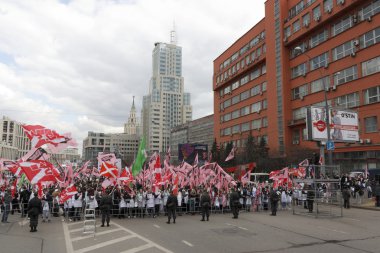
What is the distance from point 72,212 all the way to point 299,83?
44.1 metres

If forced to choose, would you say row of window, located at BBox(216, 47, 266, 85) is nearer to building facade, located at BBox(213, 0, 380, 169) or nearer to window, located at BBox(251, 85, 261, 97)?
building facade, located at BBox(213, 0, 380, 169)

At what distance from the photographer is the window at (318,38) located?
162 feet

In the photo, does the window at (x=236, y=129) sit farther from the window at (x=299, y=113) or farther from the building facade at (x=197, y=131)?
the building facade at (x=197, y=131)

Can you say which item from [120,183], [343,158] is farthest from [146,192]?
[343,158]

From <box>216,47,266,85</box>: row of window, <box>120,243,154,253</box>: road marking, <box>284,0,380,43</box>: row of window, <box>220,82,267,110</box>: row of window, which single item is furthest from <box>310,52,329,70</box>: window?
<box>120,243,154,253</box>: road marking

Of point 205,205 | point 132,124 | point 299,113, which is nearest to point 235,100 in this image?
point 299,113

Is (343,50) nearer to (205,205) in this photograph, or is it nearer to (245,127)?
(245,127)

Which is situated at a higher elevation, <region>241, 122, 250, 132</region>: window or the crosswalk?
<region>241, 122, 250, 132</region>: window

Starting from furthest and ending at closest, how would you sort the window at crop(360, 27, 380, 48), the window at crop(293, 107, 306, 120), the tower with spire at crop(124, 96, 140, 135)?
the tower with spire at crop(124, 96, 140, 135), the window at crop(293, 107, 306, 120), the window at crop(360, 27, 380, 48)

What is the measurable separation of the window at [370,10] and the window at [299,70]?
42.1ft

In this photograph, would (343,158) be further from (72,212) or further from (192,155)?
(72,212)

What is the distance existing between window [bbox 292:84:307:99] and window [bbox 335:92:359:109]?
25.2ft

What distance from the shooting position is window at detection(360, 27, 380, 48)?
4009 cm

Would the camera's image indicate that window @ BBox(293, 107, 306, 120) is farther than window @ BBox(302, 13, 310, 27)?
Yes
